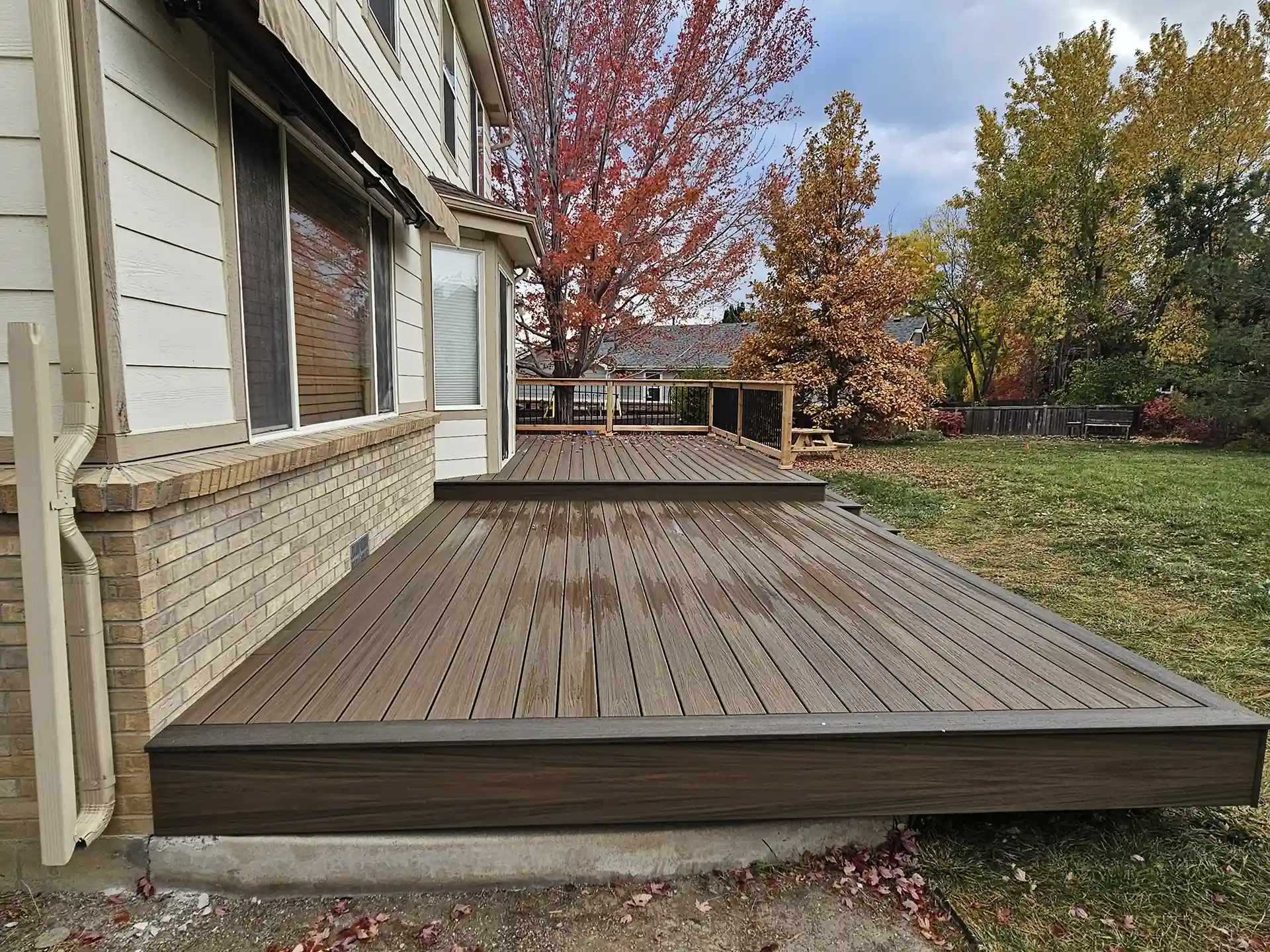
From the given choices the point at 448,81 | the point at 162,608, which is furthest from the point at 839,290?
the point at 162,608

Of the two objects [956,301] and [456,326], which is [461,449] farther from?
[956,301]

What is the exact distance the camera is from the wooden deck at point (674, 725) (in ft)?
6.31

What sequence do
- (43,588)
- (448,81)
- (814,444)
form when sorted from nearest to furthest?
(43,588) → (448,81) → (814,444)

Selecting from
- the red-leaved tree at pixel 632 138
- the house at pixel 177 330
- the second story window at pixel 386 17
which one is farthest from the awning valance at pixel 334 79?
the red-leaved tree at pixel 632 138

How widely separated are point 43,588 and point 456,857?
1345 millimetres

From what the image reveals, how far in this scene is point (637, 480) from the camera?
229 inches

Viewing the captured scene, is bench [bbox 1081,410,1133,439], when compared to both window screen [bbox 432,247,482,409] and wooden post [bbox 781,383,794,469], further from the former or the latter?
window screen [bbox 432,247,482,409]

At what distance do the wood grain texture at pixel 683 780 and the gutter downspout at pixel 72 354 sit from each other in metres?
0.25

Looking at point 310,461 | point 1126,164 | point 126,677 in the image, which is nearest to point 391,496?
point 310,461

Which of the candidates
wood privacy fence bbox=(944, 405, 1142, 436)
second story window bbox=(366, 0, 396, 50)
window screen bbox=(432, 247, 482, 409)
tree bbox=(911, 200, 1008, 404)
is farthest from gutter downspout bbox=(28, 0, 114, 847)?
tree bbox=(911, 200, 1008, 404)

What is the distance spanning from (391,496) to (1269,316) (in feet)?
58.2

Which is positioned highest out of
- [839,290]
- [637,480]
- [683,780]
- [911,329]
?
[911,329]

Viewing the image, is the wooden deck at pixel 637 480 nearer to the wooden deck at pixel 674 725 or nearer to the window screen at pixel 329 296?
the window screen at pixel 329 296

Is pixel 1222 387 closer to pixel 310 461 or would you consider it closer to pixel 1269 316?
pixel 1269 316
